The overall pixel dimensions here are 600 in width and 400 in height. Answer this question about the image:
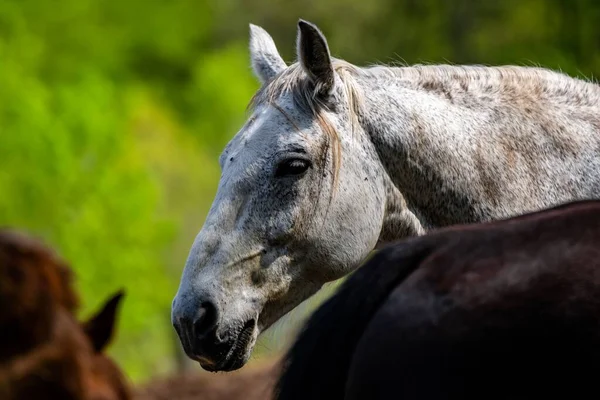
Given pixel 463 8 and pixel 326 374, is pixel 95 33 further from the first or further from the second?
pixel 326 374

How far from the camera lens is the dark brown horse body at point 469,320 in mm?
2164

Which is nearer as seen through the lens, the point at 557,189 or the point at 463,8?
the point at 557,189

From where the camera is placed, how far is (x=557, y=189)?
155 inches

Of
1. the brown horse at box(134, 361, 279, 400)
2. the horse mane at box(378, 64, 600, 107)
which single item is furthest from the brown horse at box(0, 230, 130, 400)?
the horse mane at box(378, 64, 600, 107)

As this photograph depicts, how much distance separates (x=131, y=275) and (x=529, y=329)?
815 inches

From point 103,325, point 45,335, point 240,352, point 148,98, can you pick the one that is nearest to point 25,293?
point 45,335

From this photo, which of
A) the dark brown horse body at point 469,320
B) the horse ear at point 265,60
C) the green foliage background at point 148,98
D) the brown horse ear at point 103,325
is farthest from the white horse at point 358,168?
the brown horse ear at point 103,325

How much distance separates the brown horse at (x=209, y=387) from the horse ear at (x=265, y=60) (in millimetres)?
7947

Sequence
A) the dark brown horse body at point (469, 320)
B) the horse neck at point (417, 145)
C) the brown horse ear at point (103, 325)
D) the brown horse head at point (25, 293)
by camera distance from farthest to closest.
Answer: the brown horse ear at point (103, 325) < the brown horse head at point (25, 293) < the horse neck at point (417, 145) < the dark brown horse body at point (469, 320)

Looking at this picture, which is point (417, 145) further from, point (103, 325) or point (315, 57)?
point (103, 325)

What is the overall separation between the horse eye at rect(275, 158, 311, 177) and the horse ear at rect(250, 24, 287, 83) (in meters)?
0.67

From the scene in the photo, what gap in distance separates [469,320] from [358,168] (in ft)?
5.40

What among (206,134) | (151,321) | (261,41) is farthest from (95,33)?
(261,41)

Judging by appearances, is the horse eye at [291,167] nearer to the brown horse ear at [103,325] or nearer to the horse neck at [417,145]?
the horse neck at [417,145]
